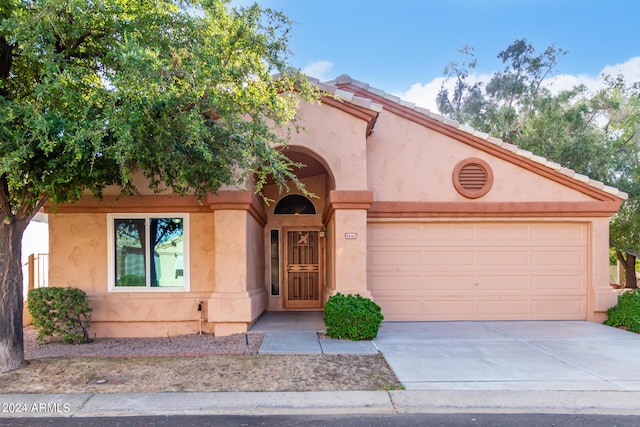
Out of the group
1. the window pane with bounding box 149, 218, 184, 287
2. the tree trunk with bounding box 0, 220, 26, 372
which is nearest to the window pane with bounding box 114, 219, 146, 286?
the window pane with bounding box 149, 218, 184, 287

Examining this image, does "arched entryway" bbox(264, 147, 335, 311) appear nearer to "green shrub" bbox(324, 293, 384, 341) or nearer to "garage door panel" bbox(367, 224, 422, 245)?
"garage door panel" bbox(367, 224, 422, 245)

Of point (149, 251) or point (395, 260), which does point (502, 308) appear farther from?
point (149, 251)

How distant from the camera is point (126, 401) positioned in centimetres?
520

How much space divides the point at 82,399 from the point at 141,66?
4168 mm

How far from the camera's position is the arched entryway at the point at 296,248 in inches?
481

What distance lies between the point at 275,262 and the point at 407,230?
4108mm

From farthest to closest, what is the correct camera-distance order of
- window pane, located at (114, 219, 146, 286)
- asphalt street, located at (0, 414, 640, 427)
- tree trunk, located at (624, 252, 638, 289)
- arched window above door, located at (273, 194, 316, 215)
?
1. tree trunk, located at (624, 252, 638, 289)
2. arched window above door, located at (273, 194, 316, 215)
3. window pane, located at (114, 219, 146, 286)
4. asphalt street, located at (0, 414, 640, 427)

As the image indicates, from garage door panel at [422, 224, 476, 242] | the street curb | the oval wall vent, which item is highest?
the oval wall vent

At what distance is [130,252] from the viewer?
919 cm

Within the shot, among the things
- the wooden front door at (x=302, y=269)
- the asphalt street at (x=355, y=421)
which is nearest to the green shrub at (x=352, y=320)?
the asphalt street at (x=355, y=421)

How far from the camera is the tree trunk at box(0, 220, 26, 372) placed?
248 inches

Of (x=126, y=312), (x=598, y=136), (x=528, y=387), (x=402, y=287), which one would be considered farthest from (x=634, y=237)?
(x=126, y=312)

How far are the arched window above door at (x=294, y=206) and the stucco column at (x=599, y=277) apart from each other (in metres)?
7.09

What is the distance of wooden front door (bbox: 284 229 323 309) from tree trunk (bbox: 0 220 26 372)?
22.3 feet
